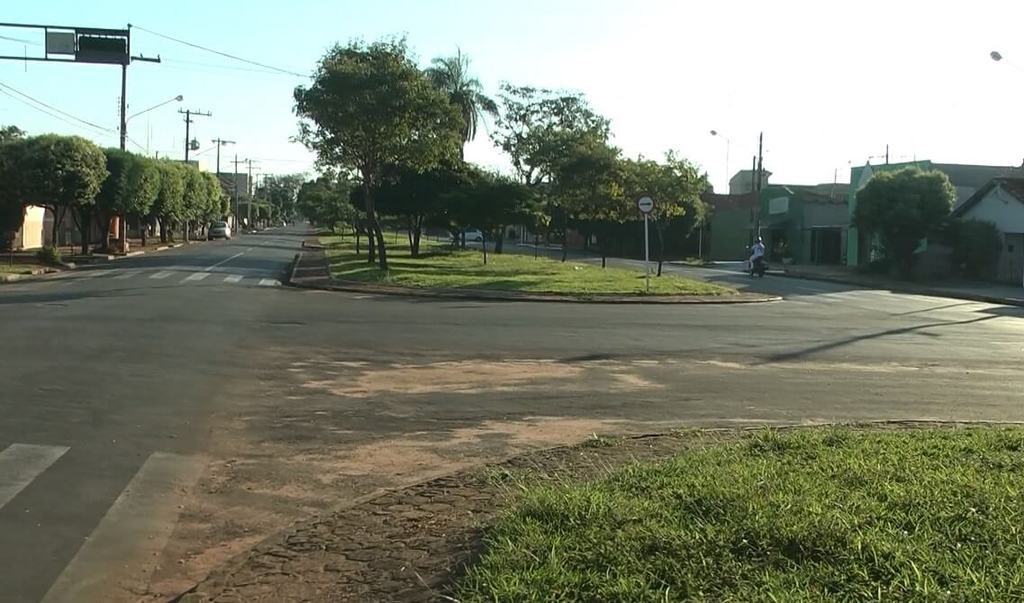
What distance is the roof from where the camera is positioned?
40562mm

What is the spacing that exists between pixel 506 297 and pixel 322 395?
1605 cm

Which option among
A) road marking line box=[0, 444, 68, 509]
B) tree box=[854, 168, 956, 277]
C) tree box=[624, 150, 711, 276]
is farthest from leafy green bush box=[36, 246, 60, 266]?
tree box=[854, 168, 956, 277]

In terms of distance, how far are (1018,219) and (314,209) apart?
10838cm

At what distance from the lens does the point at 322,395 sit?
10625 mm

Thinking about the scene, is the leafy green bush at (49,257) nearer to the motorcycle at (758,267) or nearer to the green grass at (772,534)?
the motorcycle at (758,267)

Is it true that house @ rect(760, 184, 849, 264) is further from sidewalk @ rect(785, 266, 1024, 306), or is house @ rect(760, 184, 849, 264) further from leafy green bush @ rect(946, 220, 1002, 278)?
leafy green bush @ rect(946, 220, 1002, 278)

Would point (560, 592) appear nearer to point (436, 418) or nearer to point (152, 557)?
point (152, 557)

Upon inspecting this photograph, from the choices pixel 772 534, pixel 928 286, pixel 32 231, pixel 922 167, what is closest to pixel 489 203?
pixel 928 286

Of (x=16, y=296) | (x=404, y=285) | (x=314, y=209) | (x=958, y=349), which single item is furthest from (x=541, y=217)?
(x=314, y=209)

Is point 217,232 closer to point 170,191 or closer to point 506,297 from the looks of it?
point 170,191

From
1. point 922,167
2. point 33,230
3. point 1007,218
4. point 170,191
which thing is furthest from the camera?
point 170,191

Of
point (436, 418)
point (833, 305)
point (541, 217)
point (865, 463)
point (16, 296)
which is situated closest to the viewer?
point (865, 463)

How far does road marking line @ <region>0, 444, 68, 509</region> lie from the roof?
134 feet

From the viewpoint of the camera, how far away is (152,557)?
5.51m
